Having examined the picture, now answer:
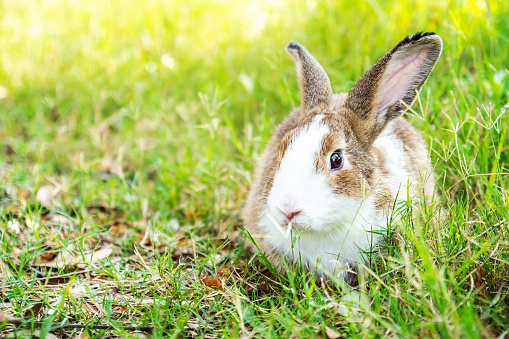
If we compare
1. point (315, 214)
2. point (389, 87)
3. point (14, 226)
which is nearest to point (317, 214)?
point (315, 214)

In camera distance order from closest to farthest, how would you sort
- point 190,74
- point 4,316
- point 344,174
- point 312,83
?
point 4,316 < point 344,174 < point 312,83 < point 190,74

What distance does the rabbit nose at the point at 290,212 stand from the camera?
2.63 meters

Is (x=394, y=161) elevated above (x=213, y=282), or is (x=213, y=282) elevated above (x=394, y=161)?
(x=394, y=161)

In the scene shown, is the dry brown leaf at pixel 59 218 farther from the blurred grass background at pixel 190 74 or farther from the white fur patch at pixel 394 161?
the white fur patch at pixel 394 161

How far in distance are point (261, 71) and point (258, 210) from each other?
2674 mm

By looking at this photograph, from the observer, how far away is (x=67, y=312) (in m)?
2.65

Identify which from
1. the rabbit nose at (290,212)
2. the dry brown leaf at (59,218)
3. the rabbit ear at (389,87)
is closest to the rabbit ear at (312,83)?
the rabbit ear at (389,87)

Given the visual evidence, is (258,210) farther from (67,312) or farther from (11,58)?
(11,58)

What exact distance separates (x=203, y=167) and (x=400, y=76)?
1.87 m

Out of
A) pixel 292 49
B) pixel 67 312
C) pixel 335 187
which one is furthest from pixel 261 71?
pixel 67 312

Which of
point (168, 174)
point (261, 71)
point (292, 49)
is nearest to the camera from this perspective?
point (292, 49)

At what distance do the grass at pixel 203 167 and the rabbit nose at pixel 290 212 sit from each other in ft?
1.01

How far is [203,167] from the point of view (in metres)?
4.23

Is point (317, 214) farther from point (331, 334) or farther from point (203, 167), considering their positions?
point (203, 167)
